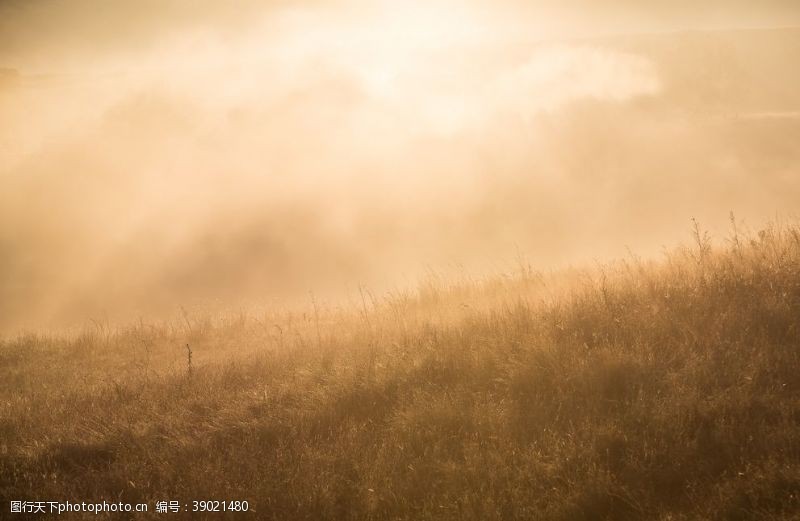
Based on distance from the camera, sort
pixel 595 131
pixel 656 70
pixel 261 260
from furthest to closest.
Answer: pixel 656 70
pixel 595 131
pixel 261 260

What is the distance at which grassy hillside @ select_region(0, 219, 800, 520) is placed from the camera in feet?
13.5

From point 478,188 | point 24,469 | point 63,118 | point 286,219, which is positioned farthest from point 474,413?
point 63,118

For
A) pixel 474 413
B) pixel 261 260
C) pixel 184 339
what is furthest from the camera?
pixel 261 260

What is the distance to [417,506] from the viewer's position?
4105 millimetres

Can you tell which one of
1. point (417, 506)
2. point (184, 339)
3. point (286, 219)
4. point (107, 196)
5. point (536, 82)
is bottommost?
point (417, 506)

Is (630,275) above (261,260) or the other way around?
the other way around

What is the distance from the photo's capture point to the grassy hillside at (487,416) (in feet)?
13.5

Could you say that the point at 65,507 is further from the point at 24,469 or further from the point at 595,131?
the point at 595,131

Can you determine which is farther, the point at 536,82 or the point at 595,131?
the point at 536,82

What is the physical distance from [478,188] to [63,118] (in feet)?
96.8

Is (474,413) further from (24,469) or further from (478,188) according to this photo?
(478,188)

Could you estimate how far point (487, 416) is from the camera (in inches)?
196

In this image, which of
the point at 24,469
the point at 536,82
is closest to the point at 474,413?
the point at 24,469

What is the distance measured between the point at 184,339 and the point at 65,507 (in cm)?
568
